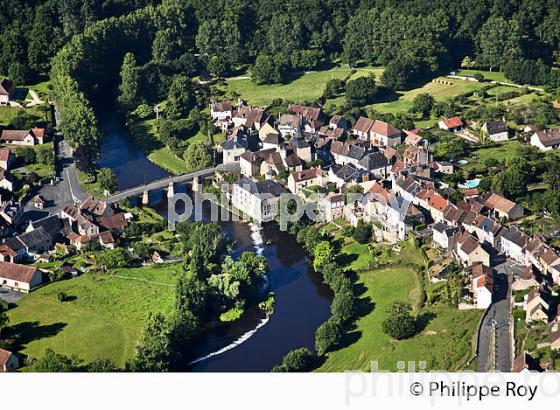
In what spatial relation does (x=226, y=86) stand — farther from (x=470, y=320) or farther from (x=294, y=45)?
(x=470, y=320)

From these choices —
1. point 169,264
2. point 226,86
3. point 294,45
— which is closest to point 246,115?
point 226,86

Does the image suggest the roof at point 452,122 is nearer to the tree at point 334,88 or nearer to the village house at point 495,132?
the village house at point 495,132

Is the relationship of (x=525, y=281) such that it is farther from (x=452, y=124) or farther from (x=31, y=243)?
(x=31, y=243)

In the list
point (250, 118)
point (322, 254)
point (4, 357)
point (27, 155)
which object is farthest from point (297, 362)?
point (250, 118)

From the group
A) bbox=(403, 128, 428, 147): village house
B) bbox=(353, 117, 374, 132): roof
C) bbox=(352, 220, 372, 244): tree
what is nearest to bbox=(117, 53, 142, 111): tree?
bbox=(353, 117, 374, 132): roof

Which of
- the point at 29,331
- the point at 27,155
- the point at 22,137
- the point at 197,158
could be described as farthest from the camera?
the point at 22,137

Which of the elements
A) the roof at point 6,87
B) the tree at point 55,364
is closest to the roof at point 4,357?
the tree at point 55,364

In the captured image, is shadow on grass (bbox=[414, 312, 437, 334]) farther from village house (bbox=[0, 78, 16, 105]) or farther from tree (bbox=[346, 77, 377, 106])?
village house (bbox=[0, 78, 16, 105])
